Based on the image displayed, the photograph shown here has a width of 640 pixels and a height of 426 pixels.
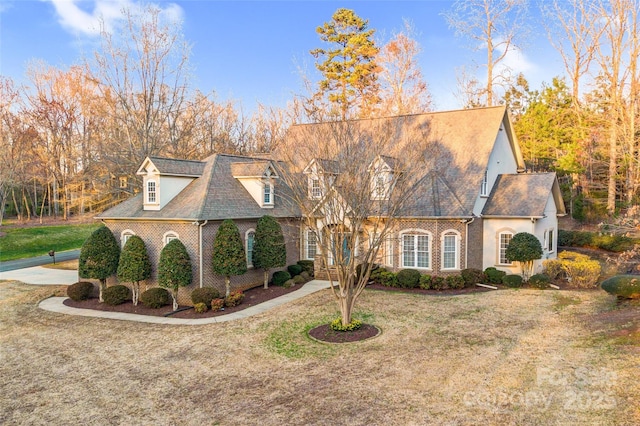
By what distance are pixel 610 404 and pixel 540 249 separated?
42.0 ft

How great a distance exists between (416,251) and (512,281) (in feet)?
14.8

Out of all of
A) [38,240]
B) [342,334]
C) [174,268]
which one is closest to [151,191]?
[174,268]

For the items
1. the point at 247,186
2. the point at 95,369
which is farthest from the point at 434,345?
the point at 247,186

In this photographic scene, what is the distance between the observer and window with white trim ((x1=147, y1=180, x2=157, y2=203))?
1883cm

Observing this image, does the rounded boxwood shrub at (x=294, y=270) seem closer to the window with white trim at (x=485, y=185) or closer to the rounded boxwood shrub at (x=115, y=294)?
the rounded boxwood shrub at (x=115, y=294)

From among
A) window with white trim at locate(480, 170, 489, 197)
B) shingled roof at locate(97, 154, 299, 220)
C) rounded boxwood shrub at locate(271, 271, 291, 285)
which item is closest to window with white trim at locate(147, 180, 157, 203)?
shingled roof at locate(97, 154, 299, 220)

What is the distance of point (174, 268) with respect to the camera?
16484 mm

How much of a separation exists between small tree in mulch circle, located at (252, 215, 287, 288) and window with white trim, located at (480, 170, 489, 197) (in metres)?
10.5

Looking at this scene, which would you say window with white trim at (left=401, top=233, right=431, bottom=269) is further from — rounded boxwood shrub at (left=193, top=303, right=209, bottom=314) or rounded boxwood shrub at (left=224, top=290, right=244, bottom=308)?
rounded boxwood shrub at (left=193, top=303, right=209, bottom=314)

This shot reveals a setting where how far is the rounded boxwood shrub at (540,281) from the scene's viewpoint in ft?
61.9

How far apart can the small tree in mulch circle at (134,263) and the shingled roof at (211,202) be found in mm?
1278

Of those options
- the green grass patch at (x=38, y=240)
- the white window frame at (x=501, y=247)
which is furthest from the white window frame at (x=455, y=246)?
the green grass patch at (x=38, y=240)

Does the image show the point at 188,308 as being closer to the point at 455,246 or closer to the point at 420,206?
the point at 420,206

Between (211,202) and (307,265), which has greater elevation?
(211,202)
